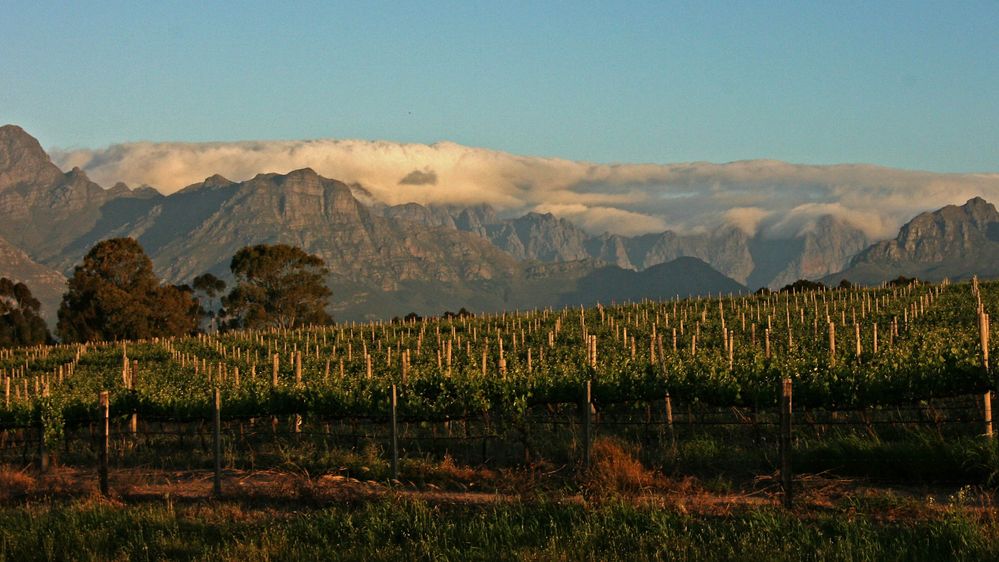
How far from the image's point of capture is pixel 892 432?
734 inches

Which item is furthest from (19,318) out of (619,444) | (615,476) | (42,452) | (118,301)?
(615,476)

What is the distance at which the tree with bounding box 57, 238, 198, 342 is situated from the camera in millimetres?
84125

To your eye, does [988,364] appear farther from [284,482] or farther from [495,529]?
[284,482]

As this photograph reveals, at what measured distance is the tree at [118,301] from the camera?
276 ft

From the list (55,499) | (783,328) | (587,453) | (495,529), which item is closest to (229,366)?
(783,328)

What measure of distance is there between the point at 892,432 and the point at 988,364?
2.44 m

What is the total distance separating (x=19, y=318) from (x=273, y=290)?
24893 millimetres

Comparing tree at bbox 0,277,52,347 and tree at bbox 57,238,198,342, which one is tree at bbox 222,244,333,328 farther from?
tree at bbox 0,277,52,347

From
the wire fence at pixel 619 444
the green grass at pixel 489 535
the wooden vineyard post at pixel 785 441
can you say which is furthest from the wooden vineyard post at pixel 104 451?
Result: the wooden vineyard post at pixel 785 441

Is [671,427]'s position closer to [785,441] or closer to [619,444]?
[619,444]

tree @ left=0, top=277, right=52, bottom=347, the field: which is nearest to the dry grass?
the field

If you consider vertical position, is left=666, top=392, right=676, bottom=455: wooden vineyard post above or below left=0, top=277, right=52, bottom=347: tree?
below

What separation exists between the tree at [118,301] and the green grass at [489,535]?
240 ft

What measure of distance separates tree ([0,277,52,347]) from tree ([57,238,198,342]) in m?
11.9
